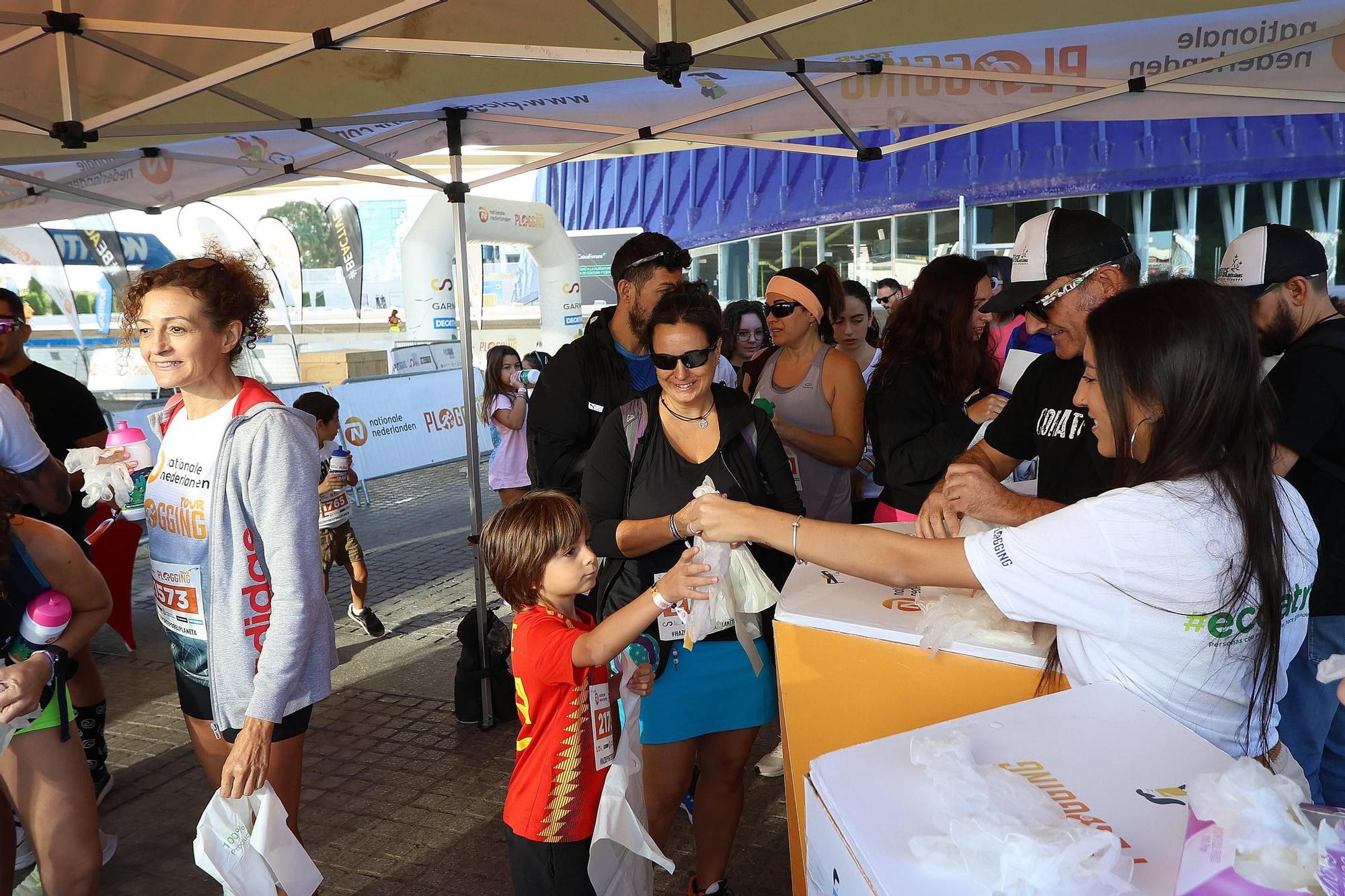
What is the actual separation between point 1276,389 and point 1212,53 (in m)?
2.01

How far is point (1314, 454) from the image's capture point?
101 inches

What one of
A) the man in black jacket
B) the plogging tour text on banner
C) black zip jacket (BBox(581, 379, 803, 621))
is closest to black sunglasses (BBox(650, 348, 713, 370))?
black zip jacket (BBox(581, 379, 803, 621))

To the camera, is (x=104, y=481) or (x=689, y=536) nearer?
Result: (x=104, y=481)

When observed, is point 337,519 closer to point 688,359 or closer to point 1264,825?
point 688,359

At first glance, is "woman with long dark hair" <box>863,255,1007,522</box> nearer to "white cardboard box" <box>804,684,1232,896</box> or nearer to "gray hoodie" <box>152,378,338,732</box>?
"white cardboard box" <box>804,684,1232,896</box>

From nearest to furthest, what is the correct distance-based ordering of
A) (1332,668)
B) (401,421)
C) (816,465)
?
(1332,668), (816,465), (401,421)

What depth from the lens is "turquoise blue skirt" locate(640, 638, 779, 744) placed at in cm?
262

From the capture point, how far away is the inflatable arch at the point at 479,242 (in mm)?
12625

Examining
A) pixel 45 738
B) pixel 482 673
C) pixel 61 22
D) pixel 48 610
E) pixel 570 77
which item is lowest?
pixel 482 673

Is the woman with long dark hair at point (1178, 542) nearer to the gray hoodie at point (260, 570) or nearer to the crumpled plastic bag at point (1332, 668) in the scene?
the crumpled plastic bag at point (1332, 668)

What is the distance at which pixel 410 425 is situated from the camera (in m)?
11.0

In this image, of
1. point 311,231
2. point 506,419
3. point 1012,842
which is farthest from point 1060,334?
point 311,231

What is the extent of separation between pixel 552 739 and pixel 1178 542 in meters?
1.43

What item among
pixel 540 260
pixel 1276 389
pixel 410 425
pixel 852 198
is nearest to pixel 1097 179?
pixel 852 198
